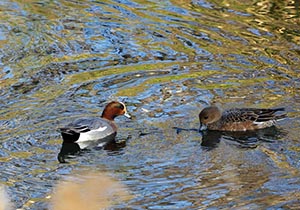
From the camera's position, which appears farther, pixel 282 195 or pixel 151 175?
pixel 151 175

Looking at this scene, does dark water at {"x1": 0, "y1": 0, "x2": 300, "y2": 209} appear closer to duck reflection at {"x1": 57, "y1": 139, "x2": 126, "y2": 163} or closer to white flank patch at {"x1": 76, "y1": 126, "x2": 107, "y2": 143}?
duck reflection at {"x1": 57, "y1": 139, "x2": 126, "y2": 163}

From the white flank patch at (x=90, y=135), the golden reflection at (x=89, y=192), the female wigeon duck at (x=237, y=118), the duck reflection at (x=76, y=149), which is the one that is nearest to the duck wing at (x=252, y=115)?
the female wigeon duck at (x=237, y=118)

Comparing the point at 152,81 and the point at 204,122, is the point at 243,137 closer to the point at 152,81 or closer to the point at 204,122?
the point at 204,122

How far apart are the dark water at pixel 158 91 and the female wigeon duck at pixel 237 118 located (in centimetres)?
15

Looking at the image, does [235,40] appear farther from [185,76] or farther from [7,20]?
[7,20]

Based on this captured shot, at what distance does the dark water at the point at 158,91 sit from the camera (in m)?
9.69

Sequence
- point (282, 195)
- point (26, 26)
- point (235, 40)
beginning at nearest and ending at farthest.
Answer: point (282, 195), point (235, 40), point (26, 26)

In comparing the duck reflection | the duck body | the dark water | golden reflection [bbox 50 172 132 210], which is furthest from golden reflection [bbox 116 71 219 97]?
golden reflection [bbox 50 172 132 210]

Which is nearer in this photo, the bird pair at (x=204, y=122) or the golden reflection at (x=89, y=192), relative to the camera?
the golden reflection at (x=89, y=192)

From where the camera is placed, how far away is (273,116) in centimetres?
1167

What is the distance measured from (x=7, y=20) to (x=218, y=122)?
6.62 metres

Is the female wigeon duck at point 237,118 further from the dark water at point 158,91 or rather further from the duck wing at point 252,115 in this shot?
the dark water at point 158,91

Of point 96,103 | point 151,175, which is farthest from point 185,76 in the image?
point 151,175

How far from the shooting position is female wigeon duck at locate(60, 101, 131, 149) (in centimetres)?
1123
